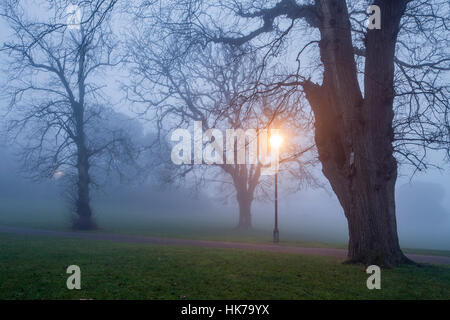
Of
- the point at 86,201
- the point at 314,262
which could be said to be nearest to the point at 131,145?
the point at 86,201

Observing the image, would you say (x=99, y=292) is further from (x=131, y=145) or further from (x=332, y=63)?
(x=131, y=145)

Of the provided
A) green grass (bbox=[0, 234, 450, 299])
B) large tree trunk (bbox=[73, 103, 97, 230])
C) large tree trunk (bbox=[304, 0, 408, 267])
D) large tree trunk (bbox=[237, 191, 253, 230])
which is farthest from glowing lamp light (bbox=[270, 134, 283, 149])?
large tree trunk (bbox=[73, 103, 97, 230])

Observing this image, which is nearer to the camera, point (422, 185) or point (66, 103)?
point (66, 103)

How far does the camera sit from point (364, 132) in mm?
9039

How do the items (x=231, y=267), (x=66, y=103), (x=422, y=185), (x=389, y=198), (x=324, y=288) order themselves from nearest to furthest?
(x=324, y=288) < (x=231, y=267) < (x=389, y=198) < (x=66, y=103) < (x=422, y=185)

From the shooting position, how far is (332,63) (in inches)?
364

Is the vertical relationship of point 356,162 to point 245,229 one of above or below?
above

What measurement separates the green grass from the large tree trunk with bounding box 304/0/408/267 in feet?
2.78

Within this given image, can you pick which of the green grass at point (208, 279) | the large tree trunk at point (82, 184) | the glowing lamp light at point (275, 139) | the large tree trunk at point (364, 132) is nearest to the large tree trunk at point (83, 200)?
the large tree trunk at point (82, 184)

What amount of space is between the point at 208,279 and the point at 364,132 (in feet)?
17.5

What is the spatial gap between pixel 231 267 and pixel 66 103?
2089cm

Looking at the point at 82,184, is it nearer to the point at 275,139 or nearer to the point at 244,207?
the point at 244,207

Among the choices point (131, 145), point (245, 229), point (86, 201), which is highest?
point (131, 145)

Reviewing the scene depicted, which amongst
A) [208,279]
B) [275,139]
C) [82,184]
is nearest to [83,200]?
[82,184]
